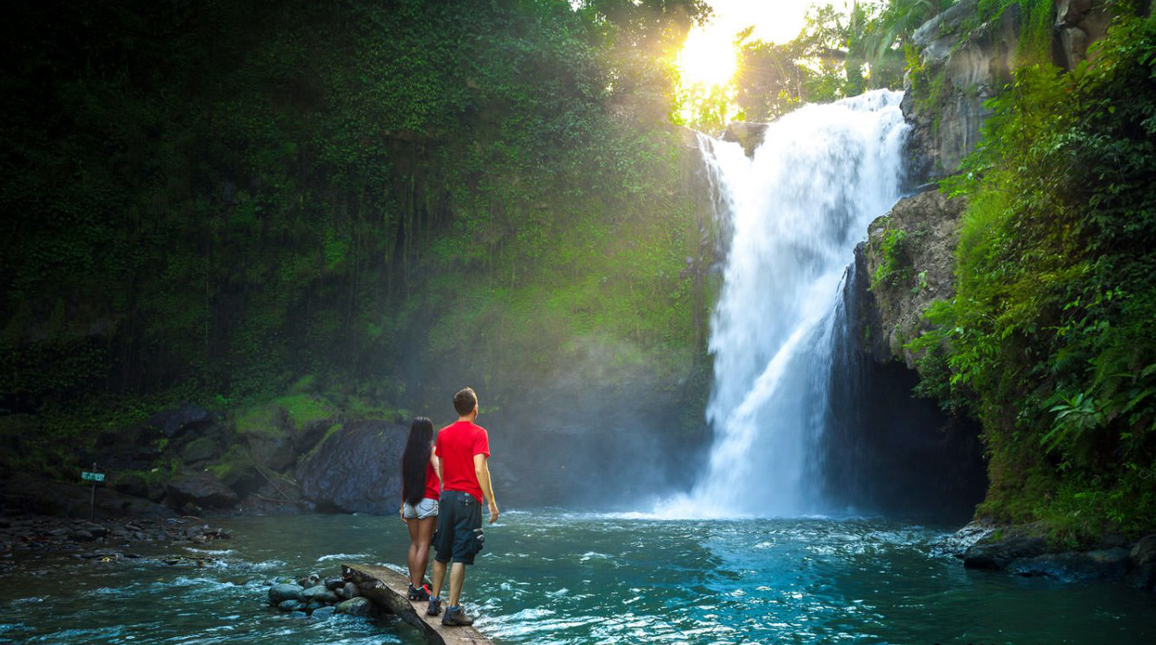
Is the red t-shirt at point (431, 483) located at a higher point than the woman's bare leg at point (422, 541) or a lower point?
higher

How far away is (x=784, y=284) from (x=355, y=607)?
1476 centimetres

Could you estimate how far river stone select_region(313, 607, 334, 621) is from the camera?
6.54 m

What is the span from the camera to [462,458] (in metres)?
5.84

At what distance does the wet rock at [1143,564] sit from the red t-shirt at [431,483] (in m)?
6.94

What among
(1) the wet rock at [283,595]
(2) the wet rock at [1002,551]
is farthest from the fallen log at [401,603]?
(2) the wet rock at [1002,551]

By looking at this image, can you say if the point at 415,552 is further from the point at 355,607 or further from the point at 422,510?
the point at 355,607

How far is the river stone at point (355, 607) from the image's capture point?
21.8 feet

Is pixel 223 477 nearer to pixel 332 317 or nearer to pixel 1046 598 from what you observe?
pixel 332 317

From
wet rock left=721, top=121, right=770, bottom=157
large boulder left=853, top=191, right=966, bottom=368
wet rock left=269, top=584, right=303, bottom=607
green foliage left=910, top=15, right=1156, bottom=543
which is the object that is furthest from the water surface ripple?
wet rock left=721, top=121, right=770, bottom=157

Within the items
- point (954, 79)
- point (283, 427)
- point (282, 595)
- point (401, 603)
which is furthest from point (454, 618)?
point (954, 79)

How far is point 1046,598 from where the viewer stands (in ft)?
23.3

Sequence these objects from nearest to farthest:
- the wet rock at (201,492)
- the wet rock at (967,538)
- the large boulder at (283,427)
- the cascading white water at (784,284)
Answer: the wet rock at (967,538) < the wet rock at (201,492) < the cascading white water at (784,284) < the large boulder at (283,427)

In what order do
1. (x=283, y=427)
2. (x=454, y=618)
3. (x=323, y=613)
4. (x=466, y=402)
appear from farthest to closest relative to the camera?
1. (x=283, y=427)
2. (x=323, y=613)
3. (x=466, y=402)
4. (x=454, y=618)

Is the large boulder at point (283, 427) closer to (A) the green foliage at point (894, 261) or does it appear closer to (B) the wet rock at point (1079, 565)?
(A) the green foliage at point (894, 261)
